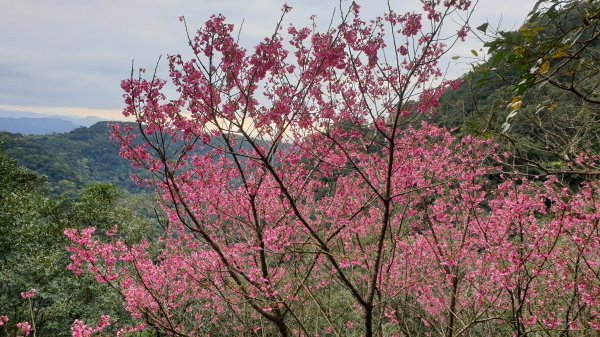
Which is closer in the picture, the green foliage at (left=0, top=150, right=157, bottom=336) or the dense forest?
the dense forest

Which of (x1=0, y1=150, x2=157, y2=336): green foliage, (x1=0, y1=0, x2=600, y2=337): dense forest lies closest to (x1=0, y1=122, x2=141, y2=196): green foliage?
(x1=0, y1=150, x2=157, y2=336): green foliage

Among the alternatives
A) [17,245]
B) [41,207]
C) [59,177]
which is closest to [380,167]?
[17,245]

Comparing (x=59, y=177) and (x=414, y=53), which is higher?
(x=414, y=53)

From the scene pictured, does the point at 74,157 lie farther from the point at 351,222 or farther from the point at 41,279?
the point at 351,222

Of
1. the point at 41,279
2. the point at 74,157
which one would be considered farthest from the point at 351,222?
Answer: the point at 74,157

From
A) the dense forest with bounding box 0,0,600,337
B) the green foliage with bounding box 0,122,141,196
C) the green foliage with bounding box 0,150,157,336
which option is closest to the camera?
the dense forest with bounding box 0,0,600,337

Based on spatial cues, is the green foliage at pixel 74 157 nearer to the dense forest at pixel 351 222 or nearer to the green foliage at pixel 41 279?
the green foliage at pixel 41 279

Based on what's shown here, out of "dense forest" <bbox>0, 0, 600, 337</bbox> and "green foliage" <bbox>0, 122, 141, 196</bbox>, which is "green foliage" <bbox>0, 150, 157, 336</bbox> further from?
"green foliage" <bbox>0, 122, 141, 196</bbox>

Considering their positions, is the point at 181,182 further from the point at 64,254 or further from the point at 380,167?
the point at 64,254

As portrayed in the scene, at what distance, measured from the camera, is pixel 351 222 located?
14.9ft

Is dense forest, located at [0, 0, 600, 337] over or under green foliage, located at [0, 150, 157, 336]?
over

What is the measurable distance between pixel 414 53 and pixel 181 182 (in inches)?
119

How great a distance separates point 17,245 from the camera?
42.8 feet

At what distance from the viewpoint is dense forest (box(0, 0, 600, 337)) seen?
3352 millimetres
